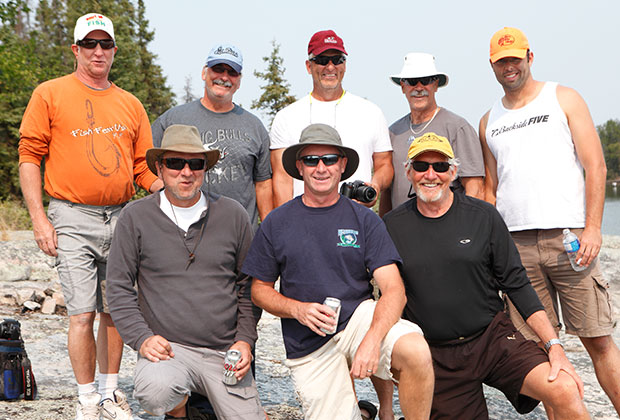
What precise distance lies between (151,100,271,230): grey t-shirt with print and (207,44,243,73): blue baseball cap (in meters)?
0.36

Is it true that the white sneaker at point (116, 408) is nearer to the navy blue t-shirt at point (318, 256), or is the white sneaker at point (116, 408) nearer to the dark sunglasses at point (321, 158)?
the navy blue t-shirt at point (318, 256)

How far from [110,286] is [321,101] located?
2.20 m

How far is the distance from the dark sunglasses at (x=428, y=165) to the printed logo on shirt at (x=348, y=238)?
2.07ft

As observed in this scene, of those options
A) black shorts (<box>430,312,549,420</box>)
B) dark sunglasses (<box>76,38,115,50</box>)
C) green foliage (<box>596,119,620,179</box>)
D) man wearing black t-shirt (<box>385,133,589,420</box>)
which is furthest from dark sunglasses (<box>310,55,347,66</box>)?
green foliage (<box>596,119,620,179</box>)

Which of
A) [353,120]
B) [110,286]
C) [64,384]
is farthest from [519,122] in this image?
[64,384]

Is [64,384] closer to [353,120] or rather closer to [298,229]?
[298,229]

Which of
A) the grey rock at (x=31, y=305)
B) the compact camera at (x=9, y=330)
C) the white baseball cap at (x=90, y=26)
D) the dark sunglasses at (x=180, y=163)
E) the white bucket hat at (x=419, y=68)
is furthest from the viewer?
the grey rock at (x=31, y=305)

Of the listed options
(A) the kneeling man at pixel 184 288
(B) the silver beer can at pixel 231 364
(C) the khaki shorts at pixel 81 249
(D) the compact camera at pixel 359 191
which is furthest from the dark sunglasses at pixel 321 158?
(C) the khaki shorts at pixel 81 249

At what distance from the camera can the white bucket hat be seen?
4410 mm

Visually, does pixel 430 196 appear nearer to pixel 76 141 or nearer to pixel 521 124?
pixel 521 124

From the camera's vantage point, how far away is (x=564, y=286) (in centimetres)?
400

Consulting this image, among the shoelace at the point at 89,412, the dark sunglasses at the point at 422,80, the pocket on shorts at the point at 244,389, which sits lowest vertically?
the shoelace at the point at 89,412

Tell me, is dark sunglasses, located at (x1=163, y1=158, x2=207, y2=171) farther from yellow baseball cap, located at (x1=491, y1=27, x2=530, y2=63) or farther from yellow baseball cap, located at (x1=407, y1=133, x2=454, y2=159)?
yellow baseball cap, located at (x1=491, y1=27, x2=530, y2=63)

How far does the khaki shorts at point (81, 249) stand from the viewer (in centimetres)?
384
